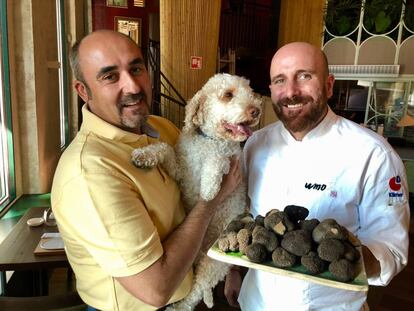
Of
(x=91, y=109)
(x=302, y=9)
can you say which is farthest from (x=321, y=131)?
(x=302, y=9)

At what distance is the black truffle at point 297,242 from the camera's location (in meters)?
0.92

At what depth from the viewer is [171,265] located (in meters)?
1.08

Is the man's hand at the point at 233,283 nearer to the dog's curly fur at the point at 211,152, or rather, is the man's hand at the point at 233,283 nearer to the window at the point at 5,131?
the dog's curly fur at the point at 211,152

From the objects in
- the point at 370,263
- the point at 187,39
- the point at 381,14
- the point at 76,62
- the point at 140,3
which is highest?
the point at 140,3

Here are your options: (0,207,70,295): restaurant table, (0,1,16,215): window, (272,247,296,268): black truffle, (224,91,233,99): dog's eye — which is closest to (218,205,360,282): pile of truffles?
(272,247,296,268): black truffle

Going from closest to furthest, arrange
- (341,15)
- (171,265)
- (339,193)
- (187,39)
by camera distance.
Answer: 1. (171,265)
2. (339,193)
3. (187,39)
4. (341,15)

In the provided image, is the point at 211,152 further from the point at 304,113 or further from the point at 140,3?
the point at 140,3

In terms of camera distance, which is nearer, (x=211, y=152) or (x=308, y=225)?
(x=308, y=225)

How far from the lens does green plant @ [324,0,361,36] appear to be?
5.66 metres

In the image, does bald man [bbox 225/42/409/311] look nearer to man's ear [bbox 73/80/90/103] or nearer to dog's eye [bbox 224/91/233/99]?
dog's eye [bbox 224/91/233/99]

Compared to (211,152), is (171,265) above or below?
below

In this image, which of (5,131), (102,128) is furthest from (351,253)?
(5,131)

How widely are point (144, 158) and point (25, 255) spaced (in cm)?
105

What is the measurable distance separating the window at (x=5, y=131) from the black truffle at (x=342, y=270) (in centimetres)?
248
